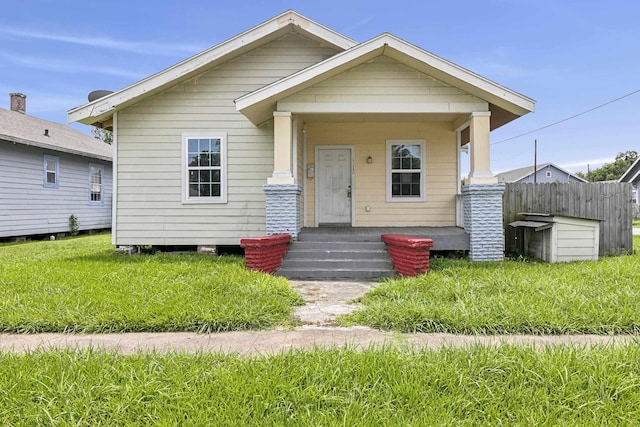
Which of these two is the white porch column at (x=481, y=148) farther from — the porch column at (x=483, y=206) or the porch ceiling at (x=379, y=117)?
the porch ceiling at (x=379, y=117)

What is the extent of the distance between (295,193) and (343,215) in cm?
240

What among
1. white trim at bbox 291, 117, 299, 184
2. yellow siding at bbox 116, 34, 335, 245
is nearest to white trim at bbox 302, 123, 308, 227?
yellow siding at bbox 116, 34, 335, 245

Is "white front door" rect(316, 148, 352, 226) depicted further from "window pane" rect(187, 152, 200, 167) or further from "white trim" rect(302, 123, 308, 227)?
"window pane" rect(187, 152, 200, 167)

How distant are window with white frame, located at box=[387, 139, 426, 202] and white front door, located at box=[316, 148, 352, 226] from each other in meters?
1.05

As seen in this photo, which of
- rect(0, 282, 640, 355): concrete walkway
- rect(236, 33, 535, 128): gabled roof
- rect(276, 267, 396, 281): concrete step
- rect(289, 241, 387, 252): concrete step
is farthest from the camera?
rect(289, 241, 387, 252): concrete step

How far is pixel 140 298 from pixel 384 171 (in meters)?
6.57

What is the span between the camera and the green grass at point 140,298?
3957 millimetres

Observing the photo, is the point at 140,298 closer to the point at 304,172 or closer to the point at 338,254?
the point at 338,254

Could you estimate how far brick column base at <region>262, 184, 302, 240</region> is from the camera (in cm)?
765

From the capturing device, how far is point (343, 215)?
978 centimetres

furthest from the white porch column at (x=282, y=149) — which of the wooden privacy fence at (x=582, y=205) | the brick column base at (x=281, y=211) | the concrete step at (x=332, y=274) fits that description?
the wooden privacy fence at (x=582, y=205)

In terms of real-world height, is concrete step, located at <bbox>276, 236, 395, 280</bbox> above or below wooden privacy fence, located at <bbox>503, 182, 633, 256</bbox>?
below

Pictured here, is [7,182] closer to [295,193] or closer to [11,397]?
[295,193]

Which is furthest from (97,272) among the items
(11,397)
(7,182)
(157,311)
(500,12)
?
(500,12)
